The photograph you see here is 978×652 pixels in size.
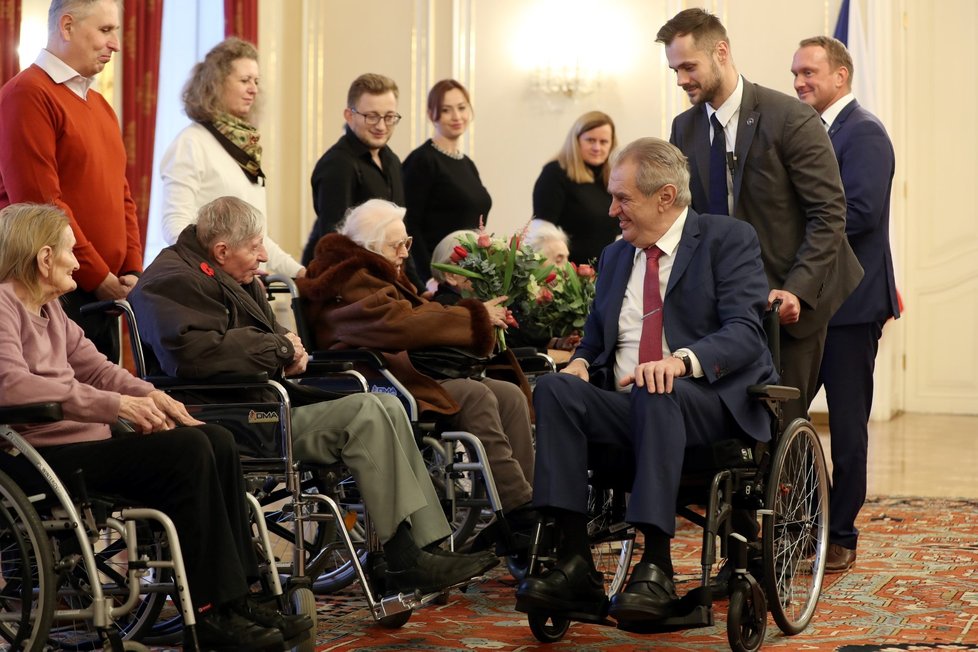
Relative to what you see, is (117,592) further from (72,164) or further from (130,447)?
(72,164)

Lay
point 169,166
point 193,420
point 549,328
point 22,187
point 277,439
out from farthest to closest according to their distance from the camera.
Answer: point 549,328 < point 169,166 < point 22,187 < point 277,439 < point 193,420

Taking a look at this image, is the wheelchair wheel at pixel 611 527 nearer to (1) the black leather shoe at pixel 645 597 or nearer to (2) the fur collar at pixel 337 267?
(1) the black leather shoe at pixel 645 597

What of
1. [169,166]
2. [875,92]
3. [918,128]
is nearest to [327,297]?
[169,166]

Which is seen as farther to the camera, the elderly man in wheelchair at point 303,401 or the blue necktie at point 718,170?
the blue necktie at point 718,170

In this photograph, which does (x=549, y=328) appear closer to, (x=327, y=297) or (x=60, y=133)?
(x=327, y=297)

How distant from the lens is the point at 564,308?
475cm

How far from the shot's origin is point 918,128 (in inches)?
350

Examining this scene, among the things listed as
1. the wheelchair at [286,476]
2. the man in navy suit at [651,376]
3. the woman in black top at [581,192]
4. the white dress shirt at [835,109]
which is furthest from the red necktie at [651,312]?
the woman in black top at [581,192]

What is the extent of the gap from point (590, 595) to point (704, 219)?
0.98 m

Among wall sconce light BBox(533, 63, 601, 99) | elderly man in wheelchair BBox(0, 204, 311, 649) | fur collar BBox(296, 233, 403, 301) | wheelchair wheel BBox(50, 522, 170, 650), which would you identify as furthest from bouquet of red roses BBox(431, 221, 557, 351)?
wall sconce light BBox(533, 63, 601, 99)

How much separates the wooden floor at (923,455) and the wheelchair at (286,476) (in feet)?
9.67

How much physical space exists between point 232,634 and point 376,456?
0.74 metres

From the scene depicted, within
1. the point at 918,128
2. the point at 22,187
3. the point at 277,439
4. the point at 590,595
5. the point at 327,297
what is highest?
the point at 918,128

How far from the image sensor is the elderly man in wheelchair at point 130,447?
2.62 metres
